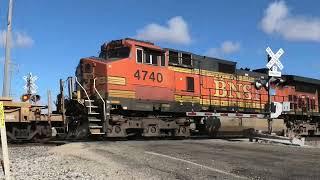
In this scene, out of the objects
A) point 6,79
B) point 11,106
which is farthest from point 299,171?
point 6,79

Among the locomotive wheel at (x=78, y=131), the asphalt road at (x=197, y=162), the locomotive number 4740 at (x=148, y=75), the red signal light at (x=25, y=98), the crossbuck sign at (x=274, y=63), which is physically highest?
the crossbuck sign at (x=274, y=63)

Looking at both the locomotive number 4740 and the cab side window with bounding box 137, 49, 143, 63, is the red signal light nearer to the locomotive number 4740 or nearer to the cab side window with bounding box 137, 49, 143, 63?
the locomotive number 4740

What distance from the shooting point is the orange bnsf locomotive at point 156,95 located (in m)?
19.2

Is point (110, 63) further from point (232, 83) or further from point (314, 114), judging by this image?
point (314, 114)

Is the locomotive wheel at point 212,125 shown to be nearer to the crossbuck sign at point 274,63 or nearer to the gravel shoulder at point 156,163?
the crossbuck sign at point 274,63

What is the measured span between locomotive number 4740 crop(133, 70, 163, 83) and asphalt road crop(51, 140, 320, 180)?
4946 millimetres

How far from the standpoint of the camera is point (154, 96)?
2092 centimetres

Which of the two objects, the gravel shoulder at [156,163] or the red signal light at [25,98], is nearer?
the gravel shoulder at [156,163]

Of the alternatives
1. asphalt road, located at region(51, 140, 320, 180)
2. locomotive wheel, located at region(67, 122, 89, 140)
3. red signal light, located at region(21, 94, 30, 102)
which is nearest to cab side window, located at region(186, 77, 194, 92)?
locomotive wheel, located at region(67, 122, 89, 140)

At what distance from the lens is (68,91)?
20.2m

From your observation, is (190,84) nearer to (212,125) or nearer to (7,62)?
(212,125)

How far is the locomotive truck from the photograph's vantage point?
19.2 m

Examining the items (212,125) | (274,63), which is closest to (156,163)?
(212,125)

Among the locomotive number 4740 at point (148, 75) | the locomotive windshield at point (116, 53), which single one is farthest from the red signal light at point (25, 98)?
the locomotive number 4740 at point (148, 75)
